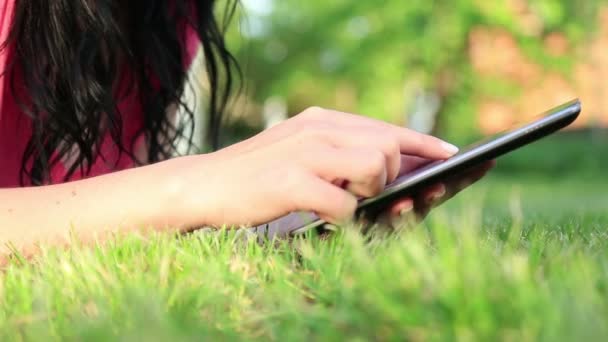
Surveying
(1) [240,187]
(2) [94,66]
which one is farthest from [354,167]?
(2) [94,66]

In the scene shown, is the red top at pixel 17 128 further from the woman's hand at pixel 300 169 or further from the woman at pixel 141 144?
the woman's hand at pixel 300 169

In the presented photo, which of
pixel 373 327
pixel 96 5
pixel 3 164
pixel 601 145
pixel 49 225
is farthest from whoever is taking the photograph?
pixel 601 145

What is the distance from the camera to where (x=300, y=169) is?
5.01 feet

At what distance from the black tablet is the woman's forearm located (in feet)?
1.37

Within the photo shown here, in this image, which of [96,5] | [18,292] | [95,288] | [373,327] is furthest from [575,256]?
[96,5]

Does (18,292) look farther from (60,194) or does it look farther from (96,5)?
(96,5)

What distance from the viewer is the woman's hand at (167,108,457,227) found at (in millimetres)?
1511

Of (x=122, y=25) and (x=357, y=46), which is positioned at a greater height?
(x=357, y=46)

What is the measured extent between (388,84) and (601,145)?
4.46 metres

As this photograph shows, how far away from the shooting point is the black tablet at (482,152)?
5.20 ft

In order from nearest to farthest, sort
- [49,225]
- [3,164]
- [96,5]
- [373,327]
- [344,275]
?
[373,327] < [344,275] < [49,225] < [96,5] < [3,164]

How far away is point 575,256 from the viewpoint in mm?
1396

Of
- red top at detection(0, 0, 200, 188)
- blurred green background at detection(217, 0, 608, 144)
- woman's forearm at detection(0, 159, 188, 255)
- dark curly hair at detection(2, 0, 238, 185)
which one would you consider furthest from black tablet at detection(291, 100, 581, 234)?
blurred green background at detection(217, 0, 608, 144)

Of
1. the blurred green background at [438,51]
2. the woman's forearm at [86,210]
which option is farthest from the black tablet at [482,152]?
the blurred green background at [438,51]
